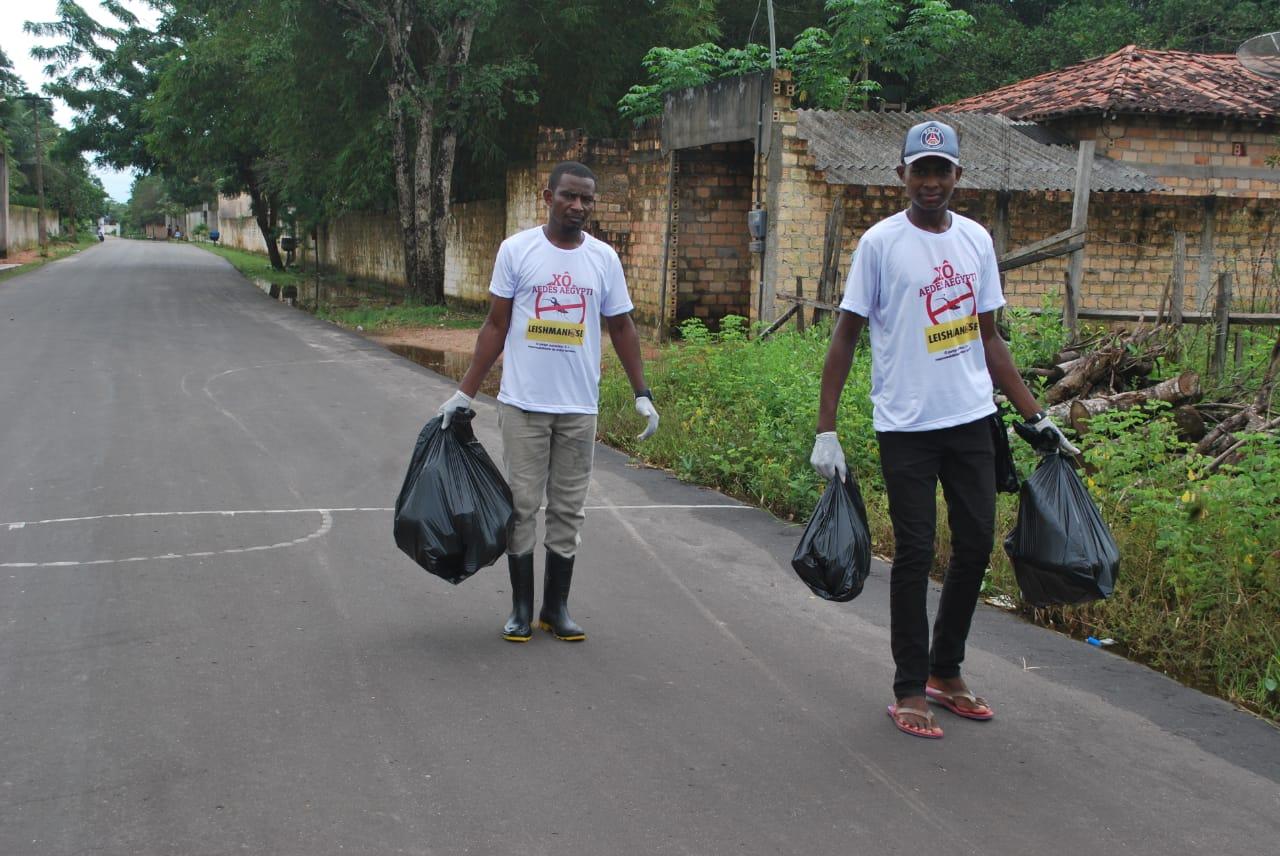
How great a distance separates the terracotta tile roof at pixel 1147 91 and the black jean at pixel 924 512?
17081mm

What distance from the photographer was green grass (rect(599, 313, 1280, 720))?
5.11 metres

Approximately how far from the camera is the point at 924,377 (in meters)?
4.15

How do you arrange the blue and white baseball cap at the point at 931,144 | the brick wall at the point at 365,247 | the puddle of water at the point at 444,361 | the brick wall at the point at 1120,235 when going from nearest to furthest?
1. the blue and white baseball cap at the point at 931,144
2. the puddle of water at the point at 444,361
3. the brick wall at the point at 1120,235
4. the brick wall at the point at 365,247

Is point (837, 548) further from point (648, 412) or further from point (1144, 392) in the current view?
point (1144, 392)

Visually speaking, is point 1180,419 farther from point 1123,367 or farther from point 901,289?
point 901,289

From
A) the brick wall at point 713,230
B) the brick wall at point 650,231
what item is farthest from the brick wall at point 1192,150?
the brick wall at point 650,231

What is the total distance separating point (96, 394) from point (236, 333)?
23.9ft

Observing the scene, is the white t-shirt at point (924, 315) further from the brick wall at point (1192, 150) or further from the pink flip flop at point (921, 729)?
the brick wall at point (1192, 150)

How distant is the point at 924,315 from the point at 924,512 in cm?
67

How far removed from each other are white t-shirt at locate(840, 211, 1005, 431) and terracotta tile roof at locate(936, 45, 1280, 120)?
17.0 meters

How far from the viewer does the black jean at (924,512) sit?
4188 millimetres

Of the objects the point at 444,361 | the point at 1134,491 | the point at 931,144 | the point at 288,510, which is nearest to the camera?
the point at 931,144

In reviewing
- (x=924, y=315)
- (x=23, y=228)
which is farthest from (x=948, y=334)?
(x=23, y=228)

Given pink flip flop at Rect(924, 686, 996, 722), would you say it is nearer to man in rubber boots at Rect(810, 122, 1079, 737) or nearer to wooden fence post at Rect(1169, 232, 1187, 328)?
man in rubber boots at Rect(810, 122, 1079, 737)
